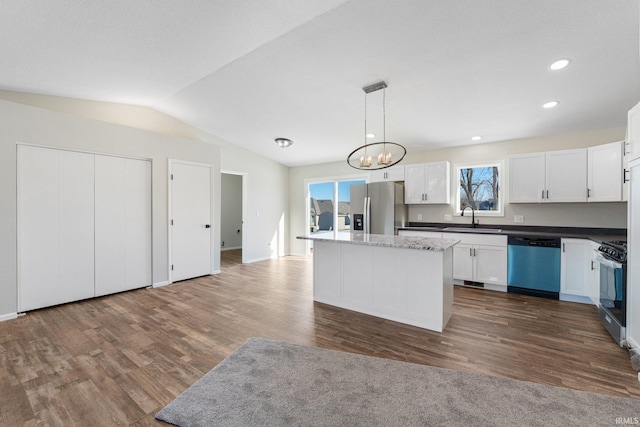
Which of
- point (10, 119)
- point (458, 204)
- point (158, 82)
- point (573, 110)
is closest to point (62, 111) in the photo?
point (10, 119)

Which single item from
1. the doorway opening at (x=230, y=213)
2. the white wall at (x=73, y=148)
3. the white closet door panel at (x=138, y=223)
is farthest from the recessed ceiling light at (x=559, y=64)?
the doorway opening at (x=230, y=213)

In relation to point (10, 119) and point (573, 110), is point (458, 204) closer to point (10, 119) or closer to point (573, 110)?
point (573, 110)

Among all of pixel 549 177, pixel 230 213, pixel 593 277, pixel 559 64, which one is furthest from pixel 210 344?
pixel 230 213

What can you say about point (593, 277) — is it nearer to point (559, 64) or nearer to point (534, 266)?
point (534, 266)

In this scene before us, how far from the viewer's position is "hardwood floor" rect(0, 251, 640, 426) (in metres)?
1.84

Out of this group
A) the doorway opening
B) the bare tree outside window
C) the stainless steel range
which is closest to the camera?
the stainless steel range

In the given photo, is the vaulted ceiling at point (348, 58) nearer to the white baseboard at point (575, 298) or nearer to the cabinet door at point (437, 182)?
the cabinet door at point (437, 182)

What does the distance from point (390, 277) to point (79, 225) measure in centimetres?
414

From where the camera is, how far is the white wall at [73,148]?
3139 mm

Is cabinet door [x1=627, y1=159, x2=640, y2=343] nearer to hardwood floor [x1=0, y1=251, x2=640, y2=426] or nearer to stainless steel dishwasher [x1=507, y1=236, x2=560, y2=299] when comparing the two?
hardwood floor [x1=0, y1=251, x2=640, y2=426]

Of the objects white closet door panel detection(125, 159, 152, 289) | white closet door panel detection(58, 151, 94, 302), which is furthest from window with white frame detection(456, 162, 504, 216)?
white closet door panel detection(58, 151, 94, 302)

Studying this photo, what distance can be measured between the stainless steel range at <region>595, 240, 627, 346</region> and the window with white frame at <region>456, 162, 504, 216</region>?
1907 mm

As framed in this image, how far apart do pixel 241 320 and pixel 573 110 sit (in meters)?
4.84

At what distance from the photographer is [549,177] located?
4023mm
